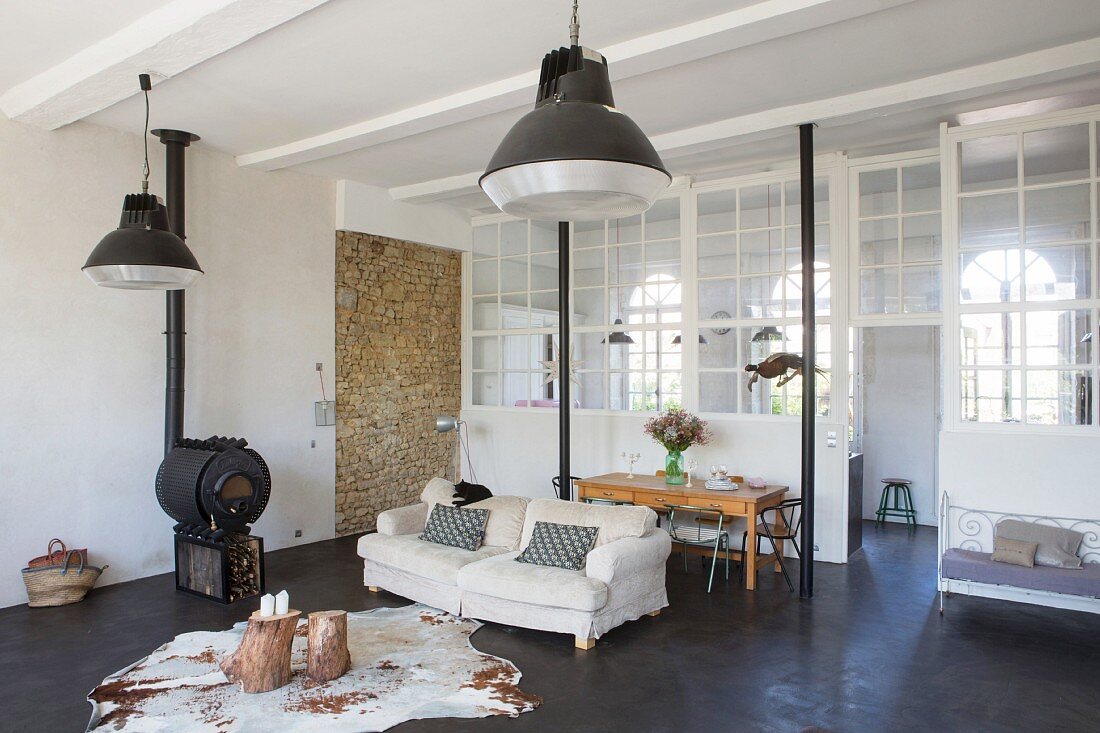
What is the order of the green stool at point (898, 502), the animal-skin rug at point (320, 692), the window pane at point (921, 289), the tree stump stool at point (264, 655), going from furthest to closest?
the green stool at point (898, 502)
the window pane at point (921, 289)
the tree stump stool at point (264, 655)
the animal-skin rug at point (320, 692)

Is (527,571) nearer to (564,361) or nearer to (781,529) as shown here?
(781,529)

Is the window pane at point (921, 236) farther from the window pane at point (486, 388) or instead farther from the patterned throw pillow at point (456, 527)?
the window pane at point (486, 388)

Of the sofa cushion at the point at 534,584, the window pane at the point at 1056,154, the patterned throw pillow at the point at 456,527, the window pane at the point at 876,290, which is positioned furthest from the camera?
the window pane at the point at 876,290

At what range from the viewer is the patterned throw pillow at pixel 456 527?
20.1ft

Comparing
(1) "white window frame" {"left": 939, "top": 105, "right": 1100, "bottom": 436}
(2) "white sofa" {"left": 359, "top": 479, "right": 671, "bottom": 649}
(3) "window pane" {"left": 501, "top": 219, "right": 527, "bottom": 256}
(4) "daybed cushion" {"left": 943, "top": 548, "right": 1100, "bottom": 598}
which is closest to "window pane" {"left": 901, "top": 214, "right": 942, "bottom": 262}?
(1) "white window frame" {"left": 939, "top": 105, "right": 1100, "bottom": 436}

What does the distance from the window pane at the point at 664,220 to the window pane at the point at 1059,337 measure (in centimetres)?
350

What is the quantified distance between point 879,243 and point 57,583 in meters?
7.63

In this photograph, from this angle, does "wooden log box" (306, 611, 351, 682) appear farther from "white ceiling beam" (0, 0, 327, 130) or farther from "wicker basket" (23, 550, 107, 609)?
"white ceiling beam" (0, 0, 327, 130)

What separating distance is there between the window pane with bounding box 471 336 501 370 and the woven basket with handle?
505 centimetres

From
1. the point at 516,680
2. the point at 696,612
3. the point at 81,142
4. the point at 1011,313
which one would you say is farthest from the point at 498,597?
the point at 81,142

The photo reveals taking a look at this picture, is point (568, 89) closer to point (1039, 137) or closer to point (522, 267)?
point (1039, 137)

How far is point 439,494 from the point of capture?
6719mm

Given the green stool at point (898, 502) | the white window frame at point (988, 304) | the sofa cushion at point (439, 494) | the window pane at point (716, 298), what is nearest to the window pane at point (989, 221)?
the white window frame at point (988, 304)

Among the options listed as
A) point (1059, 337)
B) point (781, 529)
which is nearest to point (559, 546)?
point (781, 529)
